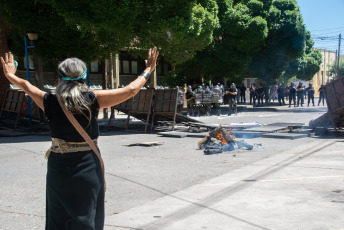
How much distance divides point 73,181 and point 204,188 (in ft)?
10.9

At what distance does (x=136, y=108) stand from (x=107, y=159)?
20.3 ft

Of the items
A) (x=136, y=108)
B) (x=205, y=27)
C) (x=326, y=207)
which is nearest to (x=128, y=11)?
(x=136, y=108)

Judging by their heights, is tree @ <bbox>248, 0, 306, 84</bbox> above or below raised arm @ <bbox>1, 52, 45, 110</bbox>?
above

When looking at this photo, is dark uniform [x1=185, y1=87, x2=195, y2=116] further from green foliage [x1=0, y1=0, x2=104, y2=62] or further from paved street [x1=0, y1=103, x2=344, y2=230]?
Answer: paved street [x1=0, y1=103, x2=344, y2=230]

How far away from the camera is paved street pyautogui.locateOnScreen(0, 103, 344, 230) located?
179 inches

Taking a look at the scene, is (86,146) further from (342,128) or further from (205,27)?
(205,27)

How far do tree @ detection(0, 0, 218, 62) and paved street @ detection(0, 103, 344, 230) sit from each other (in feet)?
19.0

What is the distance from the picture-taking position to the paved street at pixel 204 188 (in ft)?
14.9

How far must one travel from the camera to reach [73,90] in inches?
118

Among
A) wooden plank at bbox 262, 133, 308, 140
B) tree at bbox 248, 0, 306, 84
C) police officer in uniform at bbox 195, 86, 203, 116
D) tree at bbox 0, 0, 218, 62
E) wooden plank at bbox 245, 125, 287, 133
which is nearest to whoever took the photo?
wooden plank at bbox 262, 133, 308, 140

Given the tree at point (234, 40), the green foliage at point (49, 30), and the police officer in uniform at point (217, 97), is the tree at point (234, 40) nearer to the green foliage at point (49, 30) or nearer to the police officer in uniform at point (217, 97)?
the police officer in uniform at point (217, 97)

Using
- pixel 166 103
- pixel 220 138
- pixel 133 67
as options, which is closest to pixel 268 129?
pixel 166 103

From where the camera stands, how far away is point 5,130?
1552 centimetres

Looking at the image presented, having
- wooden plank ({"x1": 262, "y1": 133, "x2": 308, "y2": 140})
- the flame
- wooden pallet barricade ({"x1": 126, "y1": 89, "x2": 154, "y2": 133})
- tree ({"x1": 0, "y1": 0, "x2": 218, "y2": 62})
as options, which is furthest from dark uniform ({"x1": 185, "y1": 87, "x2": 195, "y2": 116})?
the flame
